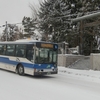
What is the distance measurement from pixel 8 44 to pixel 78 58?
9883 millimetres

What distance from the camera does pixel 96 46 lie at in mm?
35156

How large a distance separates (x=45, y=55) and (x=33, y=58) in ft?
3.12

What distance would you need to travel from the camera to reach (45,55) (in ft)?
47.7

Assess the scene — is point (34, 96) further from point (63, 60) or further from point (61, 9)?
point (61, 9)

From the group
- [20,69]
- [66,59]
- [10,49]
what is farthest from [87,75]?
[10,49]

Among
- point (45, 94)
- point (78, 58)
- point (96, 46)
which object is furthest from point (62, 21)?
point (45, 94)

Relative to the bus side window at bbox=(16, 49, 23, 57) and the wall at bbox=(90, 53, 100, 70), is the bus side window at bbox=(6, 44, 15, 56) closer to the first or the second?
the bus side window at bbox=(16, 49, 23, 57)

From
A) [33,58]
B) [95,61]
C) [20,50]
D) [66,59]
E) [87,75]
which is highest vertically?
[20,50]

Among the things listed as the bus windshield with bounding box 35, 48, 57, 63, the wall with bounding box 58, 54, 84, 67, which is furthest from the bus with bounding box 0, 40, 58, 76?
the wall with bounding box 58, 54, 84, 67

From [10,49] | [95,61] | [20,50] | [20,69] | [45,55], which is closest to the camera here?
[45,55]

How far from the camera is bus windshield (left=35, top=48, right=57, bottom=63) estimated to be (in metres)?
14.2

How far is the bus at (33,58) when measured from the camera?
1413 centimetres

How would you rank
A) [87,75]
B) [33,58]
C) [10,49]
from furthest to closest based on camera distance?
[10,49] → [87,75] → [33,58]

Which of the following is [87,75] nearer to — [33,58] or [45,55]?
[45,55]
